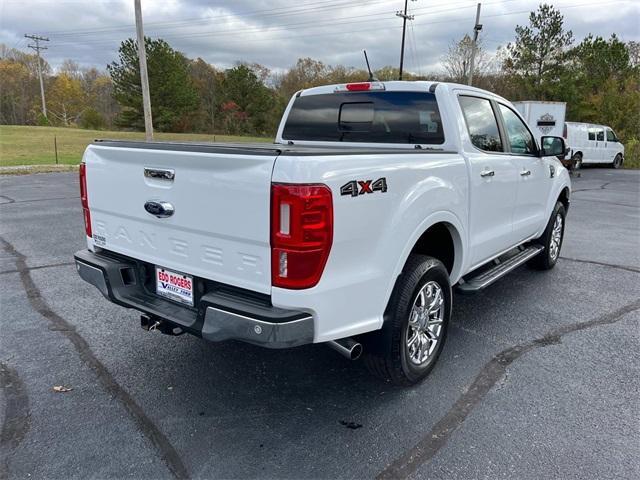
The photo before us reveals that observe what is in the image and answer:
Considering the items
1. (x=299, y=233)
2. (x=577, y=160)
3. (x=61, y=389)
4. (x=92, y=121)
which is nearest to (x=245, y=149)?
(x=299, y=233)

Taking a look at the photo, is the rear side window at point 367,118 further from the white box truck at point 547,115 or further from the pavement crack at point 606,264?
the white box truck at point 547,115

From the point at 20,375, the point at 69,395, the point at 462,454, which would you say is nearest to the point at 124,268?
the point at 69,395

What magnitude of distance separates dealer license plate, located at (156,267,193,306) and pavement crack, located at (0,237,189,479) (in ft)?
2.33

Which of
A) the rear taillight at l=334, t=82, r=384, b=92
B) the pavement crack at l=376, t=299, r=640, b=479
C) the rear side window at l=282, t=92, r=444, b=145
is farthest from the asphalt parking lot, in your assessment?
the rear taillight at l=334, t=82, r=384, b=92

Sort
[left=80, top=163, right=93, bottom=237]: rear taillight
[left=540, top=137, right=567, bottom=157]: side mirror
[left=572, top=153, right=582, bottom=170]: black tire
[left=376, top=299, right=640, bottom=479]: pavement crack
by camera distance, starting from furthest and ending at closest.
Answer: [left=572, top=153, right=582, bottom=170]: black tire < [left=540, top=137, right=567, bottom=157]: side mirror < [left=80, top=163, right=93, bottom=237]: rear taillight < [left=376, top=299, right=640, bottom=479]: pavement crack

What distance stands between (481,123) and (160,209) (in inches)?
109

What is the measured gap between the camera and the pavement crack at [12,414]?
2.52 metres

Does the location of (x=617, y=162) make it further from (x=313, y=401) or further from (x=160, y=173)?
(x=160, y=173)

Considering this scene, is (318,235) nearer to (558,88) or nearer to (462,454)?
(462,454)

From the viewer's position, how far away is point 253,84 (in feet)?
205

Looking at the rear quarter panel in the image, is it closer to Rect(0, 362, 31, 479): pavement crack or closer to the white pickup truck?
the white pickup truck

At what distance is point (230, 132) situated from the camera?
6319 centimetres

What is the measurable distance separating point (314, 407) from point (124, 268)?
1488 mm

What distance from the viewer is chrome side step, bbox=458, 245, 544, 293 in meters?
3.84
